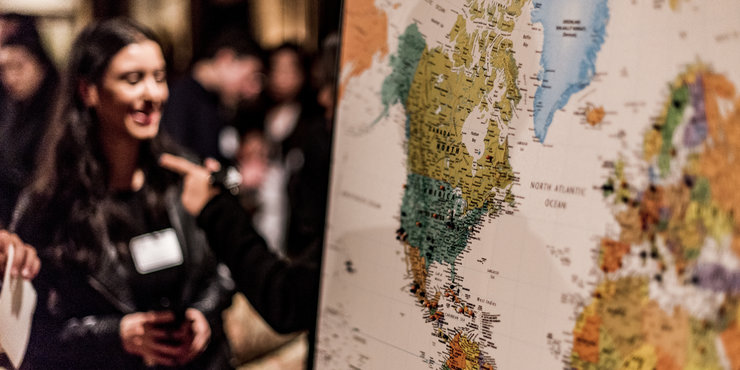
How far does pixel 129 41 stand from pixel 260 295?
710 millimetres

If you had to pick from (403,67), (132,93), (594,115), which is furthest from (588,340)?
(132,93)

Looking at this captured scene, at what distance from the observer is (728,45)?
2.64 ft

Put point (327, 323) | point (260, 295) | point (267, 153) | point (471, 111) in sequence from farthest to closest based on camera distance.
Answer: point (267, 153) < point (260, 295) < point (327, 323) < point (471, 111)

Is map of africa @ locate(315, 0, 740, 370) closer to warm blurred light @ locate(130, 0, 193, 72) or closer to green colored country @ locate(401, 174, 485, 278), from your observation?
green colored country @ locate(401, 174, 485, 278)

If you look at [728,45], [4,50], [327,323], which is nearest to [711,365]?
[728,45]

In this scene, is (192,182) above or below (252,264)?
above

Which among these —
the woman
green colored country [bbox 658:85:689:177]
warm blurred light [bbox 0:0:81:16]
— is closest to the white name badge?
the woman

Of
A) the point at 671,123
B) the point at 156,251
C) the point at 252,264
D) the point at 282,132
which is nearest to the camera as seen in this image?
the point at 671,123

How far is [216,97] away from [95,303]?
2.44 ft

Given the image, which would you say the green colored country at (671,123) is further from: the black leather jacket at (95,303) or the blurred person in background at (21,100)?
the blurred person in background at (21,100)

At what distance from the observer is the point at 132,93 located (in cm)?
127

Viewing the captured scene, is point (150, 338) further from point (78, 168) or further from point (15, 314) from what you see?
point (78, 168)

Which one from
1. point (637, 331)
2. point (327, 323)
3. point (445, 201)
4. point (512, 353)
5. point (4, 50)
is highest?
point (4, 50)

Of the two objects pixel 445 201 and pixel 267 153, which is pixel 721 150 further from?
pixel 267 153
